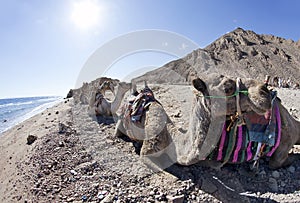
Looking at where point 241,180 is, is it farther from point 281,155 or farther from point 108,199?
point 108,199

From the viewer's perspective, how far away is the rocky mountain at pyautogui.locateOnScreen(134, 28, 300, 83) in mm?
45594

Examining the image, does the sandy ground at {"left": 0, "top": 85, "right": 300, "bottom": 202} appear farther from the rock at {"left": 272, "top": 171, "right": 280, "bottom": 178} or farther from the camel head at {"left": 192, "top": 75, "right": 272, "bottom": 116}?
the camel head at {"left": 192, "top": 75, "right": 272, "bottom": 116}

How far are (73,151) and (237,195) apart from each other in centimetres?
318

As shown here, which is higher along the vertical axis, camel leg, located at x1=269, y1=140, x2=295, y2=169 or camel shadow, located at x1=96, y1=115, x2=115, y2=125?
camel shadow, located at x1=96, y1=115, x2=115, y2=125

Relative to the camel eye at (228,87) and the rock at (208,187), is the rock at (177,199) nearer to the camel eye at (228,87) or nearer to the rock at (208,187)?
the rock at (208,187)

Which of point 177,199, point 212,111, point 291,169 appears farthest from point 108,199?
point 291,169

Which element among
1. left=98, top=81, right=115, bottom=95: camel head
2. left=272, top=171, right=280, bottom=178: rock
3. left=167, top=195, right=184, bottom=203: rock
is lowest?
left=167, top=195, right=184, bottom=203: rock

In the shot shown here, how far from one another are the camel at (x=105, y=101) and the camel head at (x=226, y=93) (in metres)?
4.36

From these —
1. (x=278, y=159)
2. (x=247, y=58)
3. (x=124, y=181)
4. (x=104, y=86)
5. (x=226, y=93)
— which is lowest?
(x=124, y=181)

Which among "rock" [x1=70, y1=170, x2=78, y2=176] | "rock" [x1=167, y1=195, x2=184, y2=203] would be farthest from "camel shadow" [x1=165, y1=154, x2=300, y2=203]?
"rock" [x1=70, y1=170, x2=78, y2=176]

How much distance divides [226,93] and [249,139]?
0.92 m

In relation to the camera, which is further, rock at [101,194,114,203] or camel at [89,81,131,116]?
camel at [89,81,131,116]

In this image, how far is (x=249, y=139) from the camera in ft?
11.1

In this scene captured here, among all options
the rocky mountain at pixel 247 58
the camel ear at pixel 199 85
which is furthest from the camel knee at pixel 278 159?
the rocky mountain at pixel 247 58
